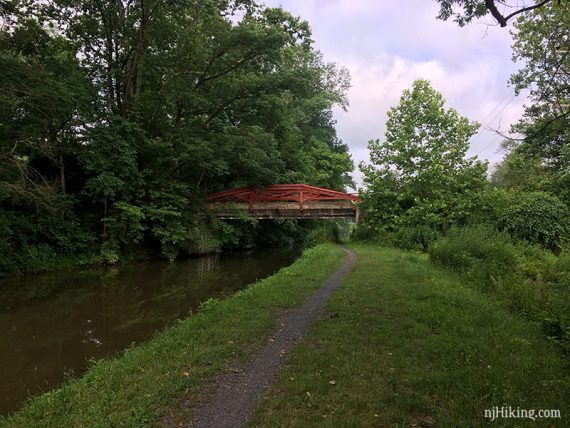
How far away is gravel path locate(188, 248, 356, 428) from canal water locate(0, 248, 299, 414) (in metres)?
3.16

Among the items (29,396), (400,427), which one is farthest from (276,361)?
(29,396)

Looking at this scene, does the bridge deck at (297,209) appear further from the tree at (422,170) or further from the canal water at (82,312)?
the canal water at (82,312)

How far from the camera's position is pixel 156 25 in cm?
2014

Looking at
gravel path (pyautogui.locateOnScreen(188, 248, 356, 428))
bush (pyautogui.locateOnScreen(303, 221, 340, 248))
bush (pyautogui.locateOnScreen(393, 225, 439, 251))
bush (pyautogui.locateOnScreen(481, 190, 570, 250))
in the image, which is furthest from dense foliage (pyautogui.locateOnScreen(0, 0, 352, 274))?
bush (pyautogui.locateOnScreen(481, 190, 570, 250))

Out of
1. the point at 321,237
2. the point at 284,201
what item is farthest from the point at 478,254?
the point at 321,237

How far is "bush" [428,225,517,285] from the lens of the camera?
11648 mm

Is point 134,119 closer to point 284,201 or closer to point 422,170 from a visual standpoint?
point 284,201

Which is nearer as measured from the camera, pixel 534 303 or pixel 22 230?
pixel 534 303

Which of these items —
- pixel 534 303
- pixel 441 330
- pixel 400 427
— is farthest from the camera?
pixel 534 303

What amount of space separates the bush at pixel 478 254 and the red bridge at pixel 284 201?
38.8ft

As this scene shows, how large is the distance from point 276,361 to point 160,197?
16.1 m

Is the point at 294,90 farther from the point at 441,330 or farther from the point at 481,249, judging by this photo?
the point at 441,330

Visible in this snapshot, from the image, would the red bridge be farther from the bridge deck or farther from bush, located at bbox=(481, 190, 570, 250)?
bush, located at bbox=(481, 190, 570, 250)

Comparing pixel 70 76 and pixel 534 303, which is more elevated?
pixel 70 76
